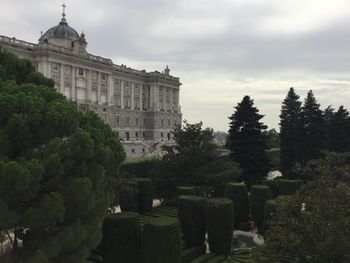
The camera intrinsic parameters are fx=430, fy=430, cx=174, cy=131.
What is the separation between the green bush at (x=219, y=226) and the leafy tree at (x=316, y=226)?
931 cm

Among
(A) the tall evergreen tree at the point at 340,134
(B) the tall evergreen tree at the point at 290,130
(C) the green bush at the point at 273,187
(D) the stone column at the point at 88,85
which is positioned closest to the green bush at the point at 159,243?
(C) the green bush at the point at 273,187

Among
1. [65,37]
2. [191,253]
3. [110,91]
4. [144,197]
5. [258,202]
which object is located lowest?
[191,253]

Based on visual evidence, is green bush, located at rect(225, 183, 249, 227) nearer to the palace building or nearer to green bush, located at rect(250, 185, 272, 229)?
green bush, located at rect(250, 185, 272, 229)

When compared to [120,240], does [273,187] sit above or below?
above

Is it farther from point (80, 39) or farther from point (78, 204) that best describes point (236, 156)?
point (80, 39)

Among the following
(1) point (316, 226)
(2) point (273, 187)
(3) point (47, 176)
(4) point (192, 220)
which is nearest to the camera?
(1) point (316, 226)

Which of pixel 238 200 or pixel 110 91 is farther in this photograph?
pixel 110 91

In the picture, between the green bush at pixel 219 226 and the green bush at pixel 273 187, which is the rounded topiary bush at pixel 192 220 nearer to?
the green bush at pixel 219 226

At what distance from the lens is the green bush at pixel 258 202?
2711cm

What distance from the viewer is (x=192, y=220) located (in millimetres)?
21406

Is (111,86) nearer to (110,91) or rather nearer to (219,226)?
(110,91)

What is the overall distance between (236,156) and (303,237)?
29.1 meters

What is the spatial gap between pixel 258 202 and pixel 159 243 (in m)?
12.3

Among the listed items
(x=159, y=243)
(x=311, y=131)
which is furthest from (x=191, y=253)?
(x=311, y=131)
